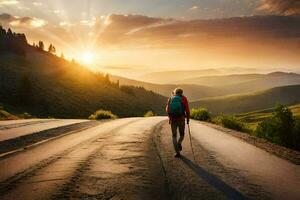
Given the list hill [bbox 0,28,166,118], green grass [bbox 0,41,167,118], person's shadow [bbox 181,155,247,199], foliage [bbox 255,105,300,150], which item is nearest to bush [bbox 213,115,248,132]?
foliage [bbox 255,105,300,150]

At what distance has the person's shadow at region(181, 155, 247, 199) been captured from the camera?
7.10m

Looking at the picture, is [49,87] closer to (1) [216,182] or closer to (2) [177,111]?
(2) [177,111]

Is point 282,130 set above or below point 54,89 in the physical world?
below

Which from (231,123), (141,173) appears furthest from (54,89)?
(141,173)

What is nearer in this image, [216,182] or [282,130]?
[216,182]

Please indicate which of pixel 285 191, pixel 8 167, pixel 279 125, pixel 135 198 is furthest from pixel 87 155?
pixel 279 125

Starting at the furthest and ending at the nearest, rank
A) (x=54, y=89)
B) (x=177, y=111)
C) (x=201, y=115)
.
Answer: (x=54, y=89) → (x=201, y=115) → (x=177, y=111)

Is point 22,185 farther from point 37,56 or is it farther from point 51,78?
point 37,56

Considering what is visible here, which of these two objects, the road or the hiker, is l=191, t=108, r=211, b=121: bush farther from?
the hiker

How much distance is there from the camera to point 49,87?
10444 centimetres

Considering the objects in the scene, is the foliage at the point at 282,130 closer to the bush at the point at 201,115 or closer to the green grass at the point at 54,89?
the bush at the point at 201,115

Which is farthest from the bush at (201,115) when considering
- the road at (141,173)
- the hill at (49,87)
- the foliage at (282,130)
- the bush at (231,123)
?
the hill at (49,87)

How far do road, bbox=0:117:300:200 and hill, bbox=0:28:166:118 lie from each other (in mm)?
67136

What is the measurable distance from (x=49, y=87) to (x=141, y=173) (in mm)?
99298
